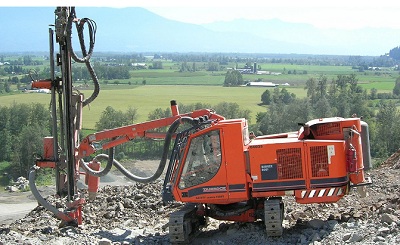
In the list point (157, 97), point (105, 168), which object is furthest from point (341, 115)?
point (157, 97)

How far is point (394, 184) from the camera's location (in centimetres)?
1484

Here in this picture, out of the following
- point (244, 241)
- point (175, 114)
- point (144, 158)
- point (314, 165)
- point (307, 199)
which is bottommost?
point (144, 158)

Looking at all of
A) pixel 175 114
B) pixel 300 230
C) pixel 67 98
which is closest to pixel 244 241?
pixel 300 230

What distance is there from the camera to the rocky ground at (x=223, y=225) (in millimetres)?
10484

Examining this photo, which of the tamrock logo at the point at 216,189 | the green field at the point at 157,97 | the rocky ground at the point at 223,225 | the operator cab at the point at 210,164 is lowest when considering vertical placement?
the green field at the point at 157,97

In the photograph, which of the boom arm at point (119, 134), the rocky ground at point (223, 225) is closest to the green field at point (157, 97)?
the rocky ground at point (223, 225)

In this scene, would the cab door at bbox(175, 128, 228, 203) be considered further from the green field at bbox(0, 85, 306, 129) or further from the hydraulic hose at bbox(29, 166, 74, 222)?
the green field at bbox(0, 85, 306, 129)

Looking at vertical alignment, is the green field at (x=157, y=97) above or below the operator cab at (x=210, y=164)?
below

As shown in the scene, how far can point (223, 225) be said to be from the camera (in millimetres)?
11797

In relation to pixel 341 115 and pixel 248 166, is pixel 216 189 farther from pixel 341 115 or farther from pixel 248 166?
pixel 341 115

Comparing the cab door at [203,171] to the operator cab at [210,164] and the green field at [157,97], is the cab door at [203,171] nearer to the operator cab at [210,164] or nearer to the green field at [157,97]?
the operator cab at [210,164]

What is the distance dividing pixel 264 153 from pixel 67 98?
13.7 ft

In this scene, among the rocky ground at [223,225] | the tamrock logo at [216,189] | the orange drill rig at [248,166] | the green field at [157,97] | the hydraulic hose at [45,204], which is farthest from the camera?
the green field at [157,97]

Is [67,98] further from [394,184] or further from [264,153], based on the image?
[394,184]
